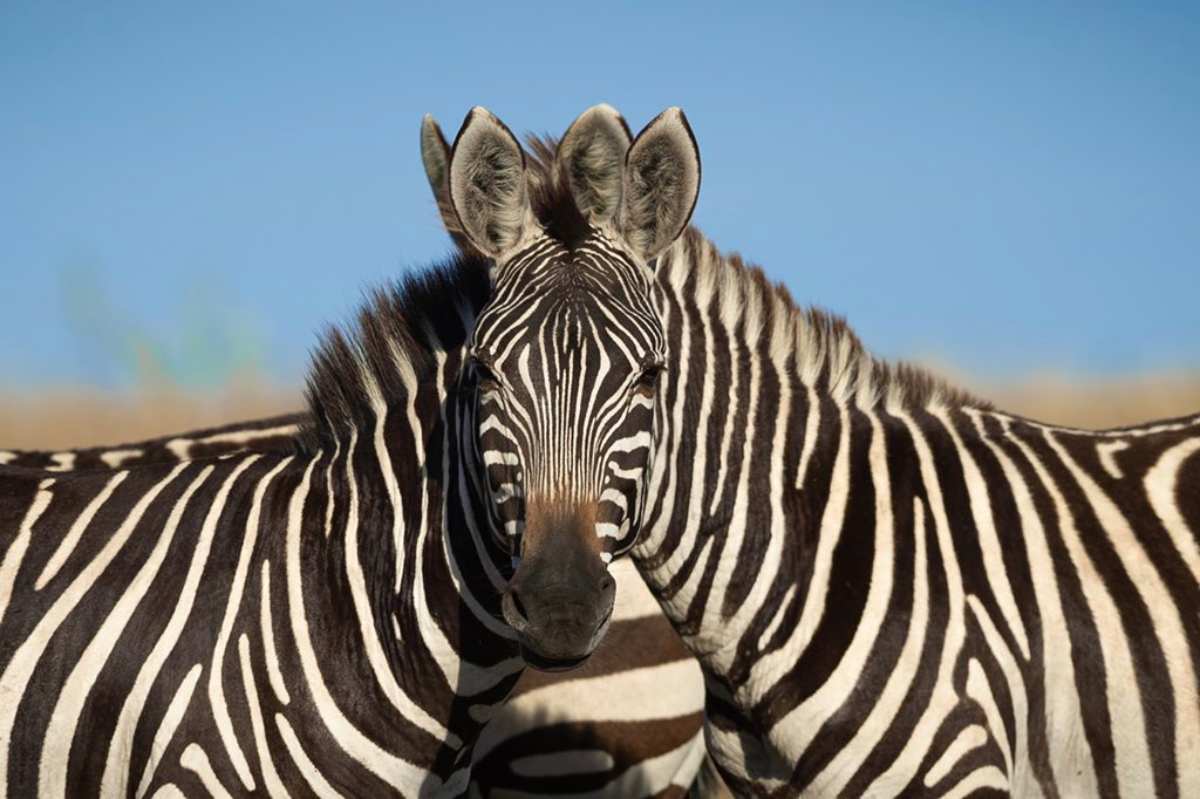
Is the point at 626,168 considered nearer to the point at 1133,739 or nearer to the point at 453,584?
the point at 453,584

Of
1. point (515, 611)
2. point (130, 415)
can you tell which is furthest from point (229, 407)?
point (515, 611)

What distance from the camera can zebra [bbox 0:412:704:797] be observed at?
6332 mm

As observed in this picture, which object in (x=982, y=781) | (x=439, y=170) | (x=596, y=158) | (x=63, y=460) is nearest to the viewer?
(x=982, y=781)

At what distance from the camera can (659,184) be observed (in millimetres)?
4605

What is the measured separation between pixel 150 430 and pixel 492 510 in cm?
1234

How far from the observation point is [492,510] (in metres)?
4.34

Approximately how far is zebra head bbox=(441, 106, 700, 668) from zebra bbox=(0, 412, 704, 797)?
2.23 m

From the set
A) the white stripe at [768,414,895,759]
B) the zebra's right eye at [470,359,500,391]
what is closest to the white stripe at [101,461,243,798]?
the zebra's right eye at [470,359,500,391]

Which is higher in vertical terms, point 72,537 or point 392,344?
point 392,344

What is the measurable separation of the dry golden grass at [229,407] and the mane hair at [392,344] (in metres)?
10.0

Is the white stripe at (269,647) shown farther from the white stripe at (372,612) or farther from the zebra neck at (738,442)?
the zebra neck at (738,442)

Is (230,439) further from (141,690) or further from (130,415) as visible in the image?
(130,415)

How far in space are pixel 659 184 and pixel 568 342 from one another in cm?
80

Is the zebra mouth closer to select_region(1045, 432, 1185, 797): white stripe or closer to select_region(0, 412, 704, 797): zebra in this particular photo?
select_region(1045, 432, 1185, 797): white stripe
